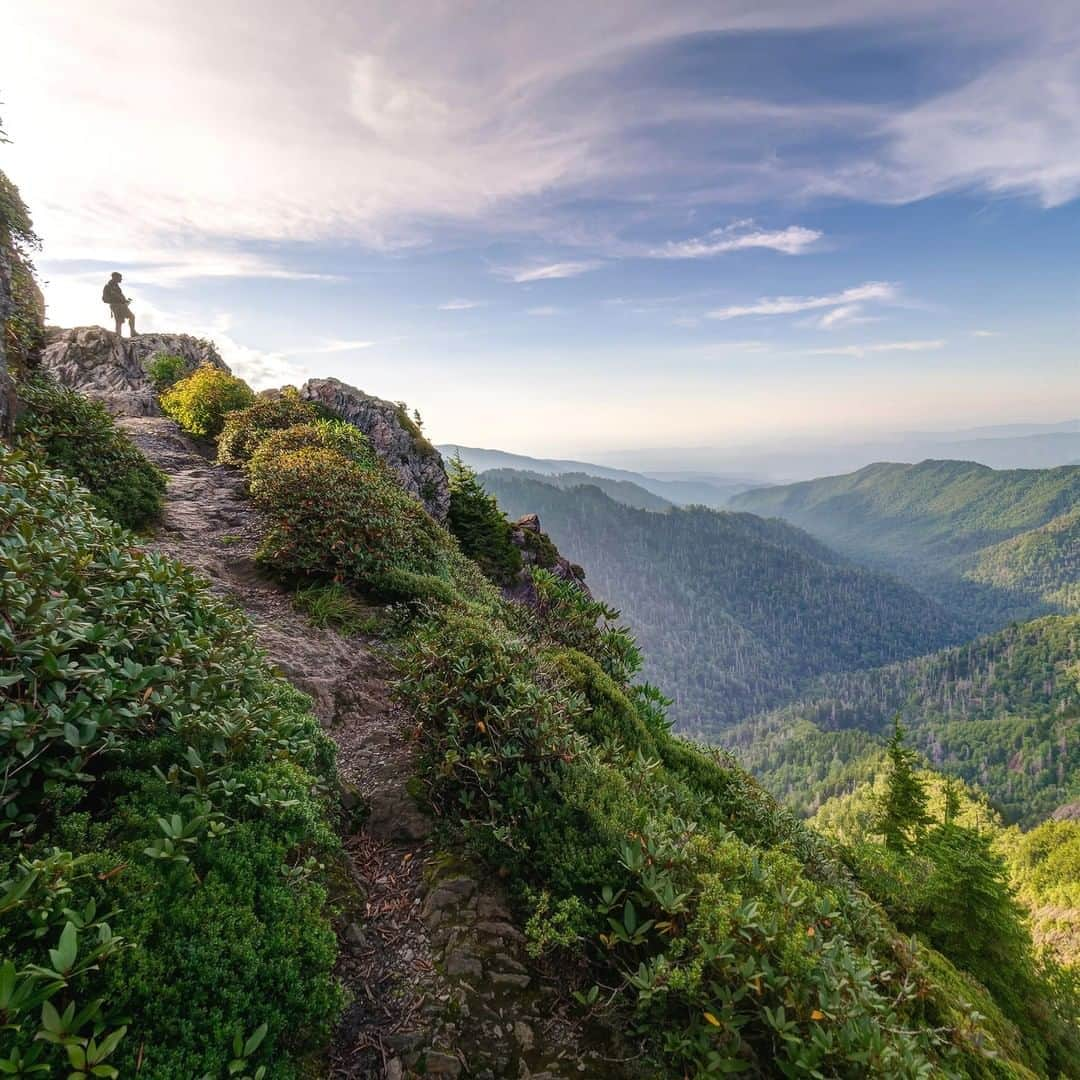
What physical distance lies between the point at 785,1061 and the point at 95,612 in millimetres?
5862

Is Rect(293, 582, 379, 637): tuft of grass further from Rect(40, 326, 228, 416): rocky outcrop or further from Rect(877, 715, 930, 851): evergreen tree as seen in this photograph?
Rect(877, 715, 930, 851): evergreen tree

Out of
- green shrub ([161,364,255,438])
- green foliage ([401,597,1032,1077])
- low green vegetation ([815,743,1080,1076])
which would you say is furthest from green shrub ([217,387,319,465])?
low green vegetation ([815,743,1080,1076])

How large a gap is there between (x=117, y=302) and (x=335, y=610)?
25083 mm

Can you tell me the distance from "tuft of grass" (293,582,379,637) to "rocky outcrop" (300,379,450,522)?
10.5 metres

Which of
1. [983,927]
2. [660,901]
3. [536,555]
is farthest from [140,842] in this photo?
[983,927]

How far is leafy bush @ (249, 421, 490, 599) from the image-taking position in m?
9.93

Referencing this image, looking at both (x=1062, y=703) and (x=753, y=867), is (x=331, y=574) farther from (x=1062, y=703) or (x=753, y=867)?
(x=1062, y=703)

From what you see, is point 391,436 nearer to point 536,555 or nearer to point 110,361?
point 536,555

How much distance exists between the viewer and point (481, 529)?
2041cm

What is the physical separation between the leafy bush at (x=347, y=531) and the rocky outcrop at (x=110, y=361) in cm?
1123

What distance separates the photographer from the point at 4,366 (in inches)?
360

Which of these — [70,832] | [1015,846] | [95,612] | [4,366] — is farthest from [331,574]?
[1015,846]

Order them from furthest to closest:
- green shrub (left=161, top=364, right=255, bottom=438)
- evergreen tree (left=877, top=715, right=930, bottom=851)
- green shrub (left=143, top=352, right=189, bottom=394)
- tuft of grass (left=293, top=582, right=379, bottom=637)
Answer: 1. evergreen tree (left=877, top=715, right=930, bottom=851)
2. green shrub (left=143, top=352, right=189, bottom=394)
3. green shrub (left=161, top=364, right=255, bottom=438)
4. tuft of grass (left=293, top=582, right=379, bottom=637)

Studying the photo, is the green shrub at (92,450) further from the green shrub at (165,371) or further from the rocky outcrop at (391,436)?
the green shrub at (165,371)
